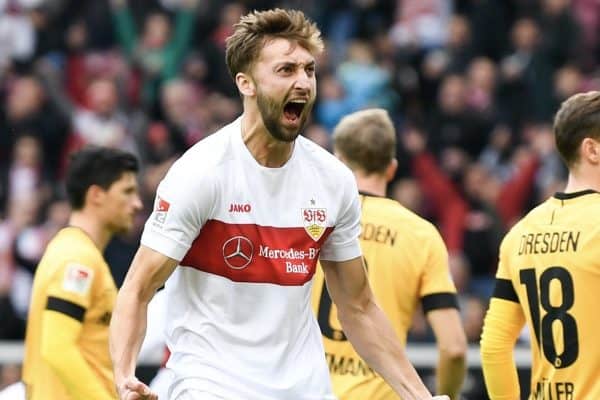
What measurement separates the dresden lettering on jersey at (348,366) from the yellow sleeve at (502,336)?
2.46 ft

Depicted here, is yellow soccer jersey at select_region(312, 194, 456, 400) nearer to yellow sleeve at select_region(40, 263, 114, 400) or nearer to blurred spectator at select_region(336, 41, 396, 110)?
yellow sleeve at select_region(40, 263, 114, 400)

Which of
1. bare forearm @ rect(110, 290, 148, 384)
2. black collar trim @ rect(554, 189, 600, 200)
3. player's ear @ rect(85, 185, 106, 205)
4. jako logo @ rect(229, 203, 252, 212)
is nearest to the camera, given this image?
bare forearm @ rect(110, 290, 148, 384)

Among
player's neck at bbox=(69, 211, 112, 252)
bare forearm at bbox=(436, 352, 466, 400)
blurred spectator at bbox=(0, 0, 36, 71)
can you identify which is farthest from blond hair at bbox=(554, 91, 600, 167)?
blurred spectator at bbox=(0, 0, 36, 71)

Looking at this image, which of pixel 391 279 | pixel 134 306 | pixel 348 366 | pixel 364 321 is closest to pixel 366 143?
pixel 391 279

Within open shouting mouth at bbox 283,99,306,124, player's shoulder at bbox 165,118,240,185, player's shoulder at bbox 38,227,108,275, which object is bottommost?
player's shoulder at bbox 38,227,108,275

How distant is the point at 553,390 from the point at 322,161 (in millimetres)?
1429

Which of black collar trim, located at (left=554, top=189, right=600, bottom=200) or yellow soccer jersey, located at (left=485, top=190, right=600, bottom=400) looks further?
black collar trim, located at (left=554, top=189, right=600, bottom=200)

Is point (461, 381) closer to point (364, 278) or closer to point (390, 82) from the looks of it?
point (364, 278)

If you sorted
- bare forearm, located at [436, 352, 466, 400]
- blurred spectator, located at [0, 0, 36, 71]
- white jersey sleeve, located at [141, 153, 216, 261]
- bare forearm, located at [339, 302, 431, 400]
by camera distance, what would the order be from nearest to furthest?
white jersey sleeve, located at [141, 153, 216, 261] < bare forearm, located at [339, 302, 431, 400] < bare forearm, located at [436, 352, 466, 400] < blurred spectator, located at [0, 0, 36, 71]

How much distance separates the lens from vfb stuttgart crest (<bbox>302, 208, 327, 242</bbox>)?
6.52 metres

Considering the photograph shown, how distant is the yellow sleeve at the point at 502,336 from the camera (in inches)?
287

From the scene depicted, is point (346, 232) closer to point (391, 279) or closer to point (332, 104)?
point (391, 279)

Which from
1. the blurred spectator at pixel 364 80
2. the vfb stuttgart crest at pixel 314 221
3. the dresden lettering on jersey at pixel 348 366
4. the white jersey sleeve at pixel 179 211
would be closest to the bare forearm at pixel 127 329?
the white jersey sleeve at pixel 179 211

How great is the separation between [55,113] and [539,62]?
4.93 meters
